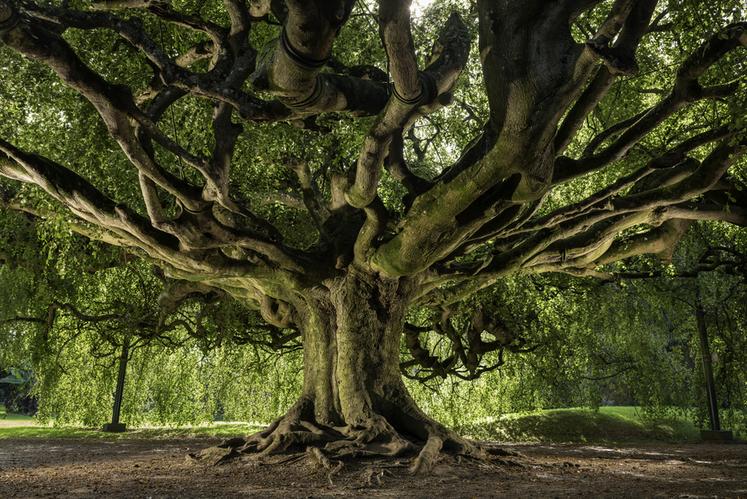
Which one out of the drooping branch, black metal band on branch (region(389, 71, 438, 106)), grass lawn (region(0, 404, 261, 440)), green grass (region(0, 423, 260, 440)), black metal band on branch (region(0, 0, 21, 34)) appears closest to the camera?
black metal band on branch (region(0, 0, 21, 34))

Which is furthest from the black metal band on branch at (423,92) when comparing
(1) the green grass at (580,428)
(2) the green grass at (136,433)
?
(2) the green grass at (136,433)

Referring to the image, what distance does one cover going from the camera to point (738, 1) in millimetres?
5344

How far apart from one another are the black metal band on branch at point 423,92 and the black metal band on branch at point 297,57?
94 centimetres

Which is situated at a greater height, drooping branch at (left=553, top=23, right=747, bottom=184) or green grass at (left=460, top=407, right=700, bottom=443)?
drooping branch at (left=553, top=23, right=747, bottom=184)

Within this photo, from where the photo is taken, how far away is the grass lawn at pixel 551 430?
52.1 feet

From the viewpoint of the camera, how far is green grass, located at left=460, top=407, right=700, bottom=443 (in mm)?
15938

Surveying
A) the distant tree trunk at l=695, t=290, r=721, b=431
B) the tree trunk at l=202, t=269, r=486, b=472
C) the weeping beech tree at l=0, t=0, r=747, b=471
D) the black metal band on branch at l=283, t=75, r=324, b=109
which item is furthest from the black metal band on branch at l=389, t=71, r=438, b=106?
the distant tree trunk at l=695, t=290, r=721, b=431

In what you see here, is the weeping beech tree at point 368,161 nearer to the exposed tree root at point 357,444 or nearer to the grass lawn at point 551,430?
the exposed tree root at point 357,444

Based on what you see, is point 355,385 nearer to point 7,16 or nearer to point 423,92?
point 423,92

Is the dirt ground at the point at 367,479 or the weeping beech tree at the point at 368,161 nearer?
the weeping beech tree at the point at 368,161

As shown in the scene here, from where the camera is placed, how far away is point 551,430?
648 inches

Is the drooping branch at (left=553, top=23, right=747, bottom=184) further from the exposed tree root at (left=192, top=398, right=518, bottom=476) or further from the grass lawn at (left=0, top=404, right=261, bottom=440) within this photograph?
the grass lawn at (left=0, top=404, right=261, bottom=440)

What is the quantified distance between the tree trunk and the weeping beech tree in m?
0.03

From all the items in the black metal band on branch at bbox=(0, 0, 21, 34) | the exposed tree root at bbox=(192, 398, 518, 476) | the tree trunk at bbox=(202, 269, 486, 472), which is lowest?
the exposed tree root at bbox=(192, 398, 518, 476)
